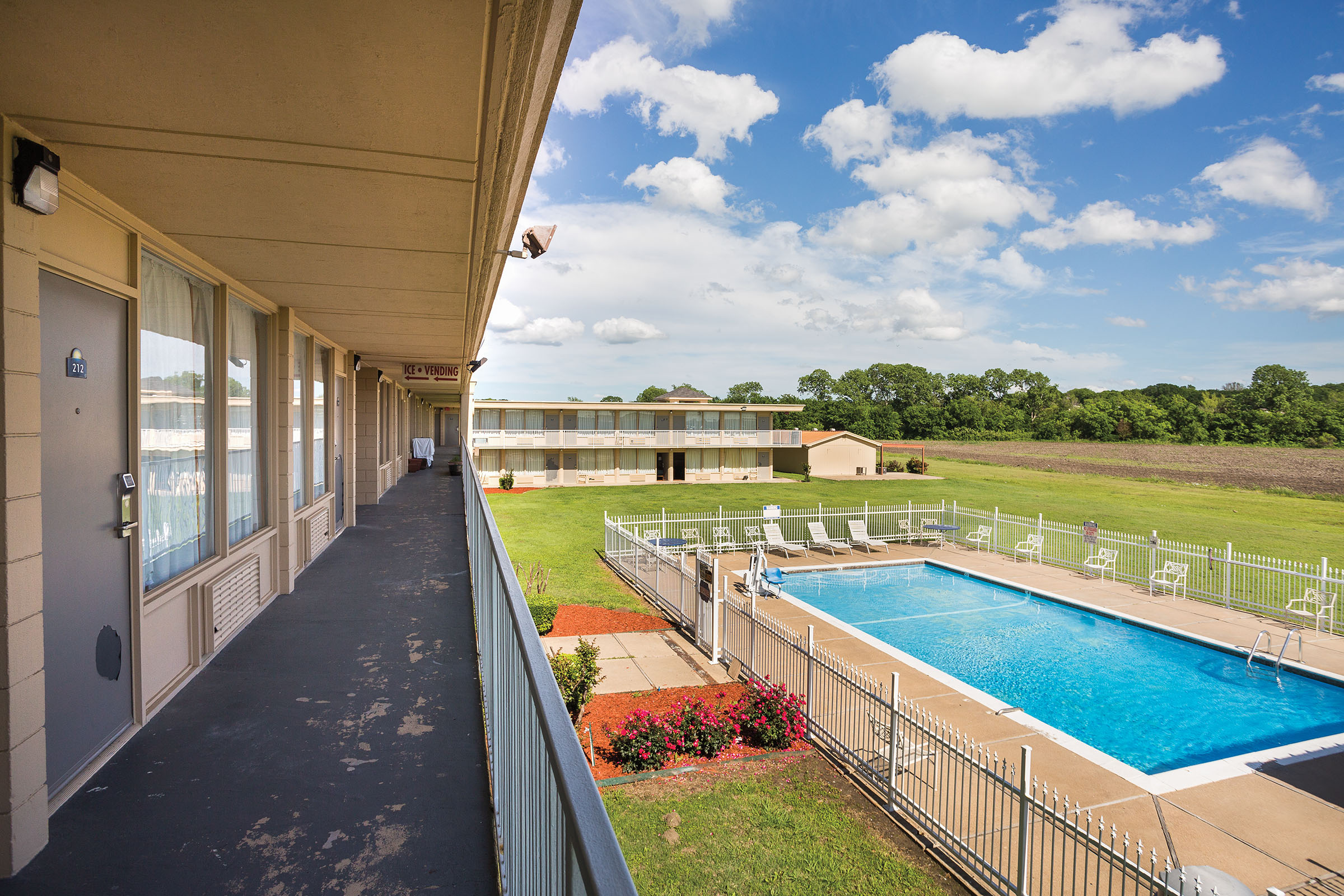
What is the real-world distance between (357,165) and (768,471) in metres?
41.7

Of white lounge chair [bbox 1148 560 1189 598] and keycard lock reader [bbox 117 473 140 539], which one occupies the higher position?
keycard lock reader [bbox 117 473 140 539]

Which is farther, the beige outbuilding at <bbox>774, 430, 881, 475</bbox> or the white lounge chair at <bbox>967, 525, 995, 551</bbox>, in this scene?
the beige outbuilding at <bbox>774, 430, 881, 475</bbox>

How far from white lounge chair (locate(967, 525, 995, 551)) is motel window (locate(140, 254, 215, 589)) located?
21282 mm

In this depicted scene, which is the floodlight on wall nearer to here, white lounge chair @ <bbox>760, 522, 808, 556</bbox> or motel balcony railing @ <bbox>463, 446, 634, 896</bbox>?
motel balcony railing @ <bbox>463, 446, 634, 896</bbox>

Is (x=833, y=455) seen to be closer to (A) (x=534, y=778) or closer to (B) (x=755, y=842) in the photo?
(B) (x=755, y=842)

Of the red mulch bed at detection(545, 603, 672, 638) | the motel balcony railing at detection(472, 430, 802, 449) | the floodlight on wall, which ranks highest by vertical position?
the floodlight on wall

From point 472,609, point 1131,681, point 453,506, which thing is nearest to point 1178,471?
point 1131,681

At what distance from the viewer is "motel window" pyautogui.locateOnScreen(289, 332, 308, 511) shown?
23.6ft

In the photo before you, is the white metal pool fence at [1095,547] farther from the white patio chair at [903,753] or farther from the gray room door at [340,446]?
the white patio chair at [903,753]

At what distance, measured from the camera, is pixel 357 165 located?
2.78 meters

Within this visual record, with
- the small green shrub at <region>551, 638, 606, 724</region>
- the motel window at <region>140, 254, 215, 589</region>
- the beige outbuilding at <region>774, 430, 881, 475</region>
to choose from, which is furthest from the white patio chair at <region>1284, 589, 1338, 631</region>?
the beige outbuilding at <region>774, 430, 881, 475</region>

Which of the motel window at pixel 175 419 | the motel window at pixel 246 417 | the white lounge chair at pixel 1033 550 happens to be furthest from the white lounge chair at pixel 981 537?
the motel window at pixel 175 419

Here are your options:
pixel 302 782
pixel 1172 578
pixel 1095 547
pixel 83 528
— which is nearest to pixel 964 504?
pixel 1095 547

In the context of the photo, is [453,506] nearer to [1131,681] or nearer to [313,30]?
[313,30]
